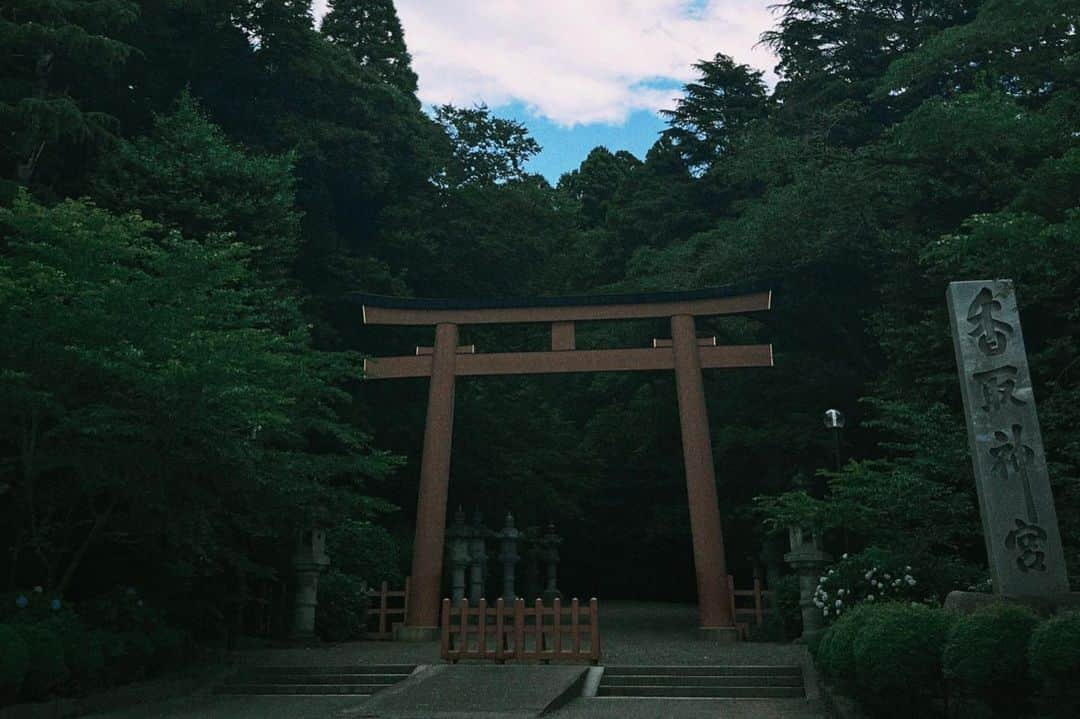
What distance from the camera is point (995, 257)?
13375 mm

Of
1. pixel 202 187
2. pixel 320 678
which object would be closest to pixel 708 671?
pixel 320 678

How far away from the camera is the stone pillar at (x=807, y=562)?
15828 millimetres

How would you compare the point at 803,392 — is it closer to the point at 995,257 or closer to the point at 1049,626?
the point at 995,257

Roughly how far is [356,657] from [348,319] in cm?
1130

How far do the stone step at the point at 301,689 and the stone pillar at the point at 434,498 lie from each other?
4860 millimetres

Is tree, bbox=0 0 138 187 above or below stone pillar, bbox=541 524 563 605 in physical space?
above

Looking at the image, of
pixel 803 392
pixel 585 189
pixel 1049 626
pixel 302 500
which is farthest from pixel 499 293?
pixel 1049 626

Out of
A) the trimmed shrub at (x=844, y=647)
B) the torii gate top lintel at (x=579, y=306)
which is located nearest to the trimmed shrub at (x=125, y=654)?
the trimmed shrub at (x=844, y=647)

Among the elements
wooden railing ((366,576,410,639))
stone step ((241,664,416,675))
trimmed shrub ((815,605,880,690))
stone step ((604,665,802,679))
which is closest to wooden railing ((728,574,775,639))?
stone step ((604,665,802,679))

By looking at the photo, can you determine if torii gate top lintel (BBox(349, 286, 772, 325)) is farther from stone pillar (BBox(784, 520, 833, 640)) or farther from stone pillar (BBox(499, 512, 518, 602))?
stone pillar (BBox(499, 512, 518, 602))

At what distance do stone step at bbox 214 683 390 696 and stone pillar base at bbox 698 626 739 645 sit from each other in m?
6.61

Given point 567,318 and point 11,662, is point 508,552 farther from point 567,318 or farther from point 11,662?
point 11,662

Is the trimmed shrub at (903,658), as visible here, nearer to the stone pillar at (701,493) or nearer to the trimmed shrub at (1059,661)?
the trimmed shrub at (1059,661)

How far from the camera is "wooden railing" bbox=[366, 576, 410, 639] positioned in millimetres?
18078
